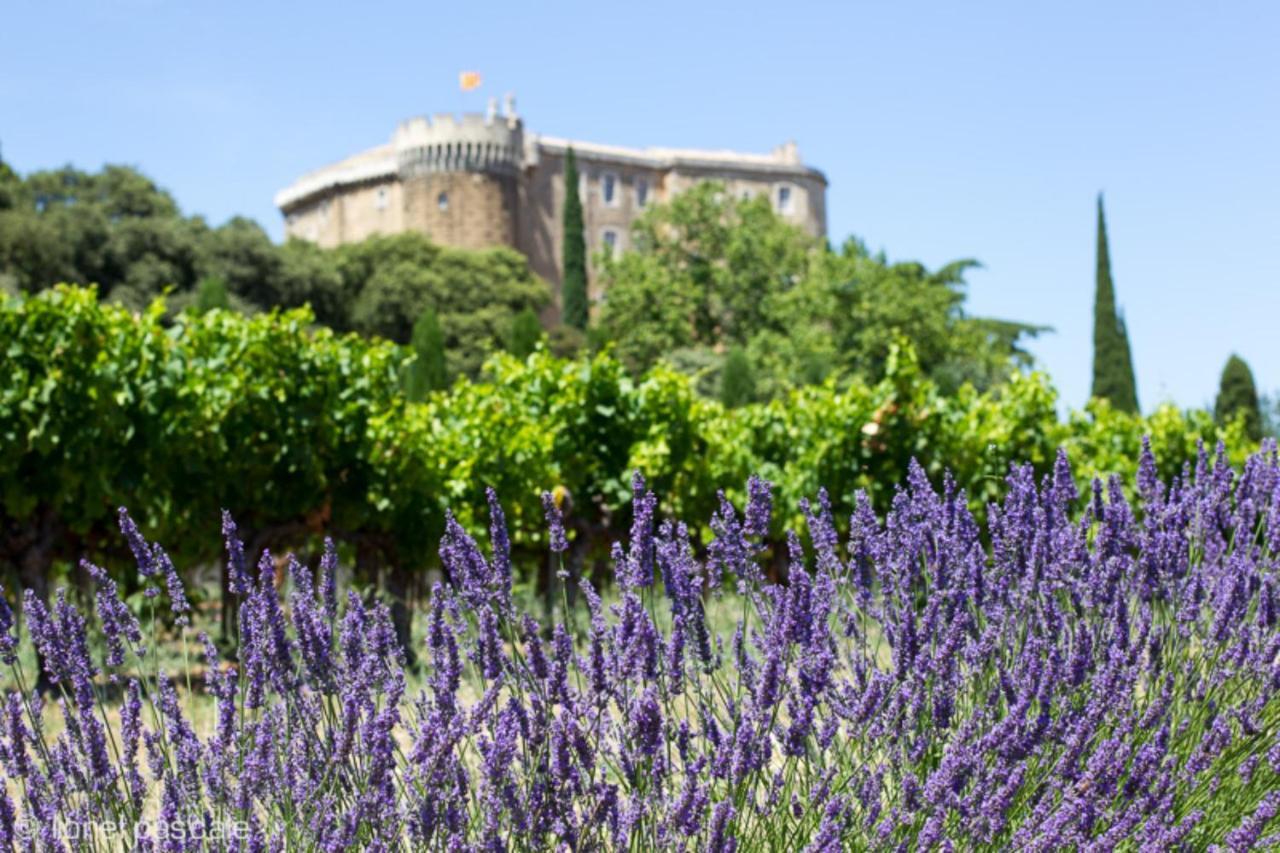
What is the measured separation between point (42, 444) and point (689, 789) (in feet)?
26.2

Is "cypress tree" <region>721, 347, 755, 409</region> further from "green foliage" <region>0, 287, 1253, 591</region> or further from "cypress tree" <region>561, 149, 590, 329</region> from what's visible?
"green foliage" <region>0, 287, 1253, 591</region>

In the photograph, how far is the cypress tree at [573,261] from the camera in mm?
45438

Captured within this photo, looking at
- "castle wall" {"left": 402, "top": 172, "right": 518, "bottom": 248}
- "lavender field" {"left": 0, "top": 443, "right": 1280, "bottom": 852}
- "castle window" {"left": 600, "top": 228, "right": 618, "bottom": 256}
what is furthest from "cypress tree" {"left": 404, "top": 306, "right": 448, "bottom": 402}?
"castle window" {"left": 600, "top": 228, "right": 618, "bottom": 256}

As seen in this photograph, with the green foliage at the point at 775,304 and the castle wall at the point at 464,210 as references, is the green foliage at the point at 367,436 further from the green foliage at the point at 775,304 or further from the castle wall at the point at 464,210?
the castle wall at the point at 464,210

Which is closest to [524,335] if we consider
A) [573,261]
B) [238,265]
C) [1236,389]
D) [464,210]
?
[238,265]

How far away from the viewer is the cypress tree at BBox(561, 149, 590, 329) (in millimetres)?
45438

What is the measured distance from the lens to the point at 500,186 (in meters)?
52.6

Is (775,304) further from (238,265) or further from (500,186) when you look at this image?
(500,186)

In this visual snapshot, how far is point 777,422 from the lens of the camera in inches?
627

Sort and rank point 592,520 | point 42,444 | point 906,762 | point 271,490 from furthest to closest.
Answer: point 592,520 → point 271,490 → point 42,444 → point 906,762

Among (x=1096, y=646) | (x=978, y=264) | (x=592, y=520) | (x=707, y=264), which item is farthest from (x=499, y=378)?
(x=978, y=264)

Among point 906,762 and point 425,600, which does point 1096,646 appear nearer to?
point 906,762

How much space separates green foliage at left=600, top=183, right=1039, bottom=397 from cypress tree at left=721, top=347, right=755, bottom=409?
5.21 ft

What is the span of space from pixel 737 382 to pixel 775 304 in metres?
7.76
